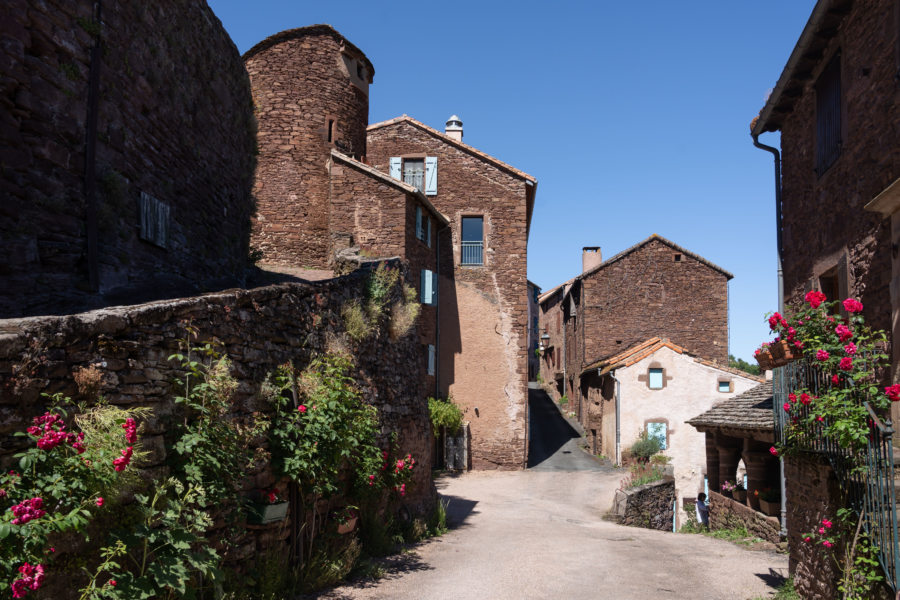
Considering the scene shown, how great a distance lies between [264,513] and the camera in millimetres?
6043

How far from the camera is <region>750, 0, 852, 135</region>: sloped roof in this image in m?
8.19

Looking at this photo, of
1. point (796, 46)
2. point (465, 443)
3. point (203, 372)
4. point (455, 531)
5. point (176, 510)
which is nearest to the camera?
point (176, 510)

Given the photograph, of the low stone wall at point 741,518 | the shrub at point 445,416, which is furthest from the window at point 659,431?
the low stone wall at point 741,518

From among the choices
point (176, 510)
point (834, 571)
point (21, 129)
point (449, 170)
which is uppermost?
point (449, 170)

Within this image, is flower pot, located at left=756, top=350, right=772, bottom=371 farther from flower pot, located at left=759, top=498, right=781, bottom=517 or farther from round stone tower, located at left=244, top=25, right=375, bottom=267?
round stone tower, located at left=244, top=25, right=375, bottom=267

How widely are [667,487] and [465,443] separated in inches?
267

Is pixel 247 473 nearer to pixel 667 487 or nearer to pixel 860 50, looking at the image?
pixel 860 50

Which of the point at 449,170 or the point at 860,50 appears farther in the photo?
the point at 449,170

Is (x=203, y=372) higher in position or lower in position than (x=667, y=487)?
higher

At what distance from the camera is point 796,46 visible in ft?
29.5

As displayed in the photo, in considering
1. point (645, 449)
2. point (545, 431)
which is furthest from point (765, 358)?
point (545, 431)

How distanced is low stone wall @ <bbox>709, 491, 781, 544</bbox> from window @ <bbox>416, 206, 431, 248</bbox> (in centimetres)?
1078

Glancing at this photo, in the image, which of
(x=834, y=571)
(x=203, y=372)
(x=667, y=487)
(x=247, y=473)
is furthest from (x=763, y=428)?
(x=203, y=372)

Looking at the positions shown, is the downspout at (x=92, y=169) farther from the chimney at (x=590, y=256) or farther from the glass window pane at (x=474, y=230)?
the chimney at (x=590, y=256)
